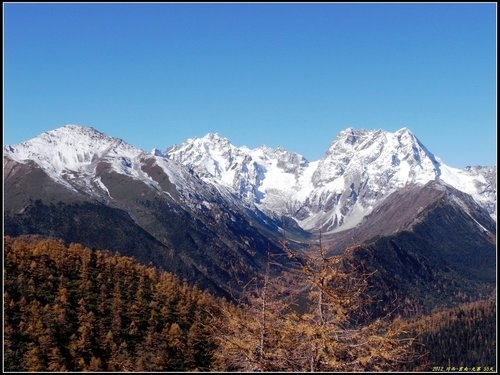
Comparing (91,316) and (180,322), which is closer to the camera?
(91,316)

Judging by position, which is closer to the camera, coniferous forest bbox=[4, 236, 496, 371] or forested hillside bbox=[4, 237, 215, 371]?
coniferous forest bbox=[4, 236, 496, 371]

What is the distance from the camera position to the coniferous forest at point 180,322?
24156 millimetres

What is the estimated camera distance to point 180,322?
142 meters

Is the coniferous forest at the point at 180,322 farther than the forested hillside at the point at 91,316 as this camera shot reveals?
No

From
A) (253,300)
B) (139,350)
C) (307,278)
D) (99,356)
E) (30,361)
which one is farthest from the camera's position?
(139,350)

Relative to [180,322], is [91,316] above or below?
above

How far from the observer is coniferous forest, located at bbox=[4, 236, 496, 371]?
24156 mm

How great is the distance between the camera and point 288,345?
2492cm

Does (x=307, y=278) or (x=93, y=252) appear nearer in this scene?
(x=307, y=278)

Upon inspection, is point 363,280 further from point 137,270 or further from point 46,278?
point 137,270

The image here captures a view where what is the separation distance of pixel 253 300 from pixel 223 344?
281 centimetres

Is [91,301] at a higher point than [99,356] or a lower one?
higher

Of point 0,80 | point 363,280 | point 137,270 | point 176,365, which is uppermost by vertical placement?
point 137,270

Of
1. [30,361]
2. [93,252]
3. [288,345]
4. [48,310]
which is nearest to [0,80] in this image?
[288,345]
